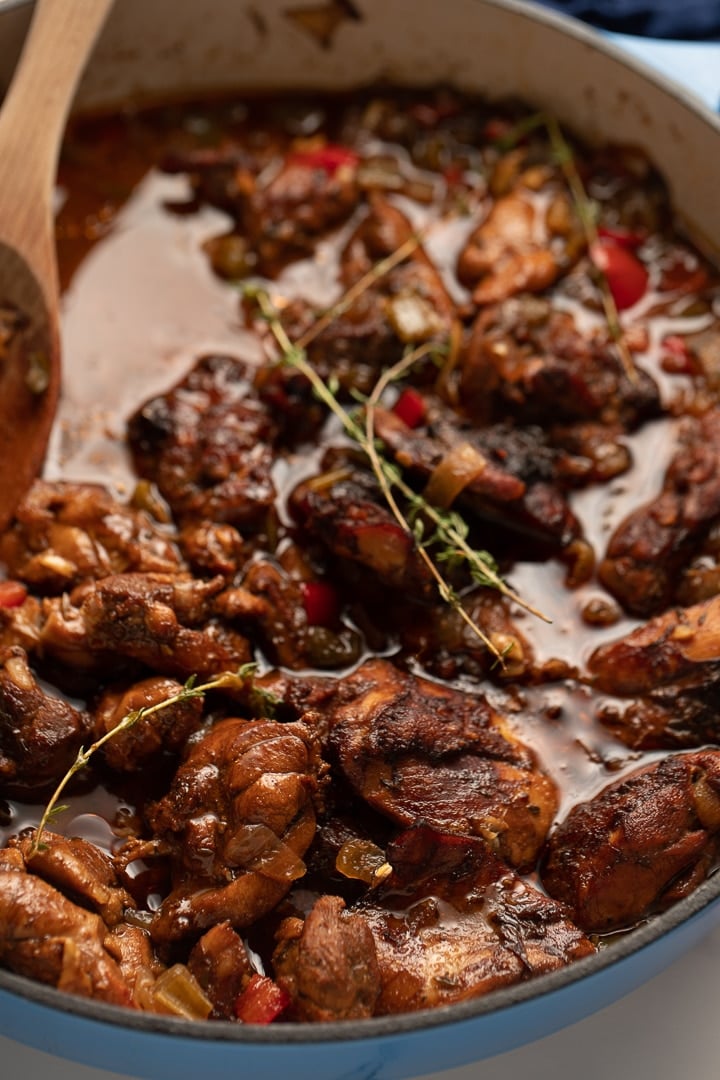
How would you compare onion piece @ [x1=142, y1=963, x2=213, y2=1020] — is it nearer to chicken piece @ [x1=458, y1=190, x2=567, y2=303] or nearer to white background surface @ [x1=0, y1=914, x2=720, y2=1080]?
white background surface @ [x1=0, y1=914, x2=720, y2=1080]

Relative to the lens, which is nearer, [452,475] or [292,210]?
[452,475]

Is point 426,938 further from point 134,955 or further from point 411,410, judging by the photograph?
point 411,410

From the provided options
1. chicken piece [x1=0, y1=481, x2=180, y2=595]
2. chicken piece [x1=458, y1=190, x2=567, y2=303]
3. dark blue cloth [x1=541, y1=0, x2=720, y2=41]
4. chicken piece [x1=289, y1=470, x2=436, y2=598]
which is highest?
dark blue cloth [x1=541, y1=0, x2=720, y2=41]

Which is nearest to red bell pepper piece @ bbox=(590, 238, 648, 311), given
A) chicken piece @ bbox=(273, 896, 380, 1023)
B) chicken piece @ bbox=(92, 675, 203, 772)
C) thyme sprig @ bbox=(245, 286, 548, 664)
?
thyme sprig @ bbox=(245, 286, 548, 664)

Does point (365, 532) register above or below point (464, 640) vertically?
above

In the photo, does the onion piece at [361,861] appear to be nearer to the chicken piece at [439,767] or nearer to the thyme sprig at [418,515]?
the chicken piece at [439,767]

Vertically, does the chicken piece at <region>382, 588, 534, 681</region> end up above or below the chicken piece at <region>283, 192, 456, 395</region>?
below

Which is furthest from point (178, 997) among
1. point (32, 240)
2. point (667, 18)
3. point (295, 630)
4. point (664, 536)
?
point (667, 18)
